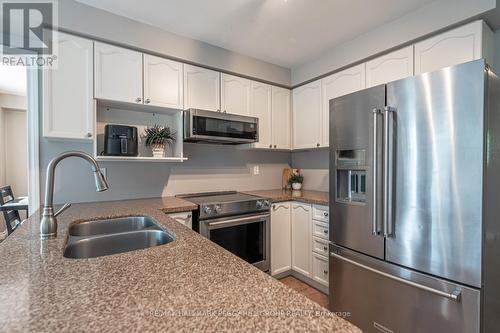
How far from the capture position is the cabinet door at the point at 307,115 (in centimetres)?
277

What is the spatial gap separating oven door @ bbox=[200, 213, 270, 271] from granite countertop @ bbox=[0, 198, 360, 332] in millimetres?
1241

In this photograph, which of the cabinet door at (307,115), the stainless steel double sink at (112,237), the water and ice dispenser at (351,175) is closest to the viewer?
the stainless steel double sink at (112,237)

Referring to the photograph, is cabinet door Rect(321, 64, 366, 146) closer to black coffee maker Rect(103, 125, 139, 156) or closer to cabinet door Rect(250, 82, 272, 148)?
cabinet door Rect(250, 82, 272, 148)

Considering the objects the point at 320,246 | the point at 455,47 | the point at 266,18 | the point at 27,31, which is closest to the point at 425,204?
the point at 320,246

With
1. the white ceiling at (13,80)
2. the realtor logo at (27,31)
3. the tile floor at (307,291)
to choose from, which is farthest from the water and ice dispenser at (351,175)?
the white ceiling at (13,80)

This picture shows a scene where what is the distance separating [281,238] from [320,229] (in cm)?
46

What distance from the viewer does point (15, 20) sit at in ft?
5.98

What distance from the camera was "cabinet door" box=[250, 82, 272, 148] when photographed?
282 cm

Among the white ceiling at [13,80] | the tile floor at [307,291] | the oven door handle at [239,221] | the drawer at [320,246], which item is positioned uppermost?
the white ceiling at [13,80]

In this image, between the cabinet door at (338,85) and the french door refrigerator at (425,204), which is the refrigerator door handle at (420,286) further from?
the cabinet door at (338,85)

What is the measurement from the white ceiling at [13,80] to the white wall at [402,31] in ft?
11.9

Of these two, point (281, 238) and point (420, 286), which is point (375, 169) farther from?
point (281, 238)

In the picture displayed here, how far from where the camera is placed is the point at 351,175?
1891 mm

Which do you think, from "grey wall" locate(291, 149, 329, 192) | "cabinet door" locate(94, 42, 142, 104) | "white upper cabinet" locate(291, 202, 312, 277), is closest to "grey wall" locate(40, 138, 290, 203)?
"grey wall" locate(291, 149, 329, 192)
